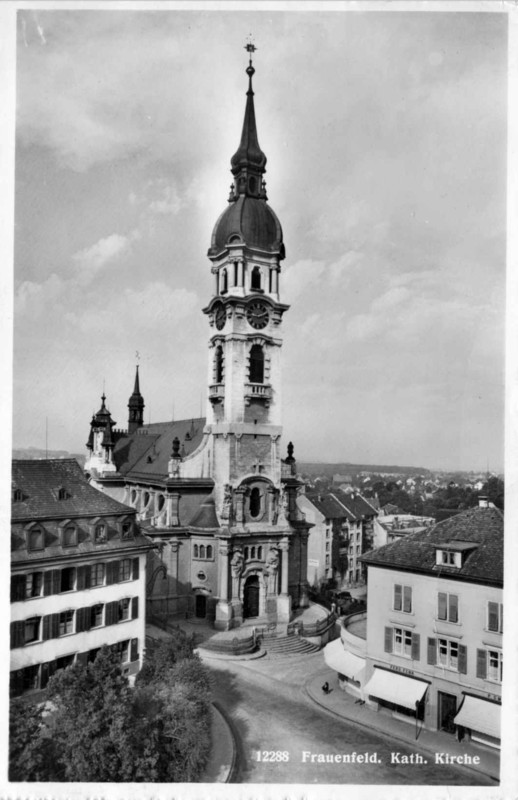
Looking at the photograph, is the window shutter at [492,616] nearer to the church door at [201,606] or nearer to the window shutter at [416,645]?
the window shutter at [416,645]

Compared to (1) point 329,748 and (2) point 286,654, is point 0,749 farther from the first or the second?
(2) point 286,654

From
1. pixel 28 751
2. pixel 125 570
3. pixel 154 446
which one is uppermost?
pixel 154 446

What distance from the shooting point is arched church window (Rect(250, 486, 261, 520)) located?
2947 centimetres

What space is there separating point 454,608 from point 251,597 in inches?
572

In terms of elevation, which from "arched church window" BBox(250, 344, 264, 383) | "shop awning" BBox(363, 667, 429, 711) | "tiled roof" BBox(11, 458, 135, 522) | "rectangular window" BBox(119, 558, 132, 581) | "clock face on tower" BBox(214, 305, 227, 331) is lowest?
"shop awning" BBox(363, 667, 429, 711)

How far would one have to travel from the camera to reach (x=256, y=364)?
2950cm

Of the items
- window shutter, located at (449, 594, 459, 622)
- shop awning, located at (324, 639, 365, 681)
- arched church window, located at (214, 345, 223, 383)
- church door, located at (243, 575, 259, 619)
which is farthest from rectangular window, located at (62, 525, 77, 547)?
arched church window, located at (214, 345, 223, 383)

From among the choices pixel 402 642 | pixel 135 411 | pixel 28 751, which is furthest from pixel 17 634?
pixel 135 411

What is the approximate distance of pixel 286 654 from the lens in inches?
1002

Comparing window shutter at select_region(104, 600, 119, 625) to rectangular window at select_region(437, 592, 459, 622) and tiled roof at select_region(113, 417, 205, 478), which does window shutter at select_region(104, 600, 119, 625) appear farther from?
tiled roof at select_region(113, 417, 205, 478)

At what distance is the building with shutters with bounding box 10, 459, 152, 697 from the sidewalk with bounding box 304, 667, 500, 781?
687 cm

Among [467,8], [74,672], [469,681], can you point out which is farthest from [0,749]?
[467,8]

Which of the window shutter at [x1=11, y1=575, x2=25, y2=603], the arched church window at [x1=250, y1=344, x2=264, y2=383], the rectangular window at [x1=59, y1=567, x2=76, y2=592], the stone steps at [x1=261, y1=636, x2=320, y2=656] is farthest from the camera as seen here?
the arched church window at [x1=250, y1=344, x2=264, y2=383]

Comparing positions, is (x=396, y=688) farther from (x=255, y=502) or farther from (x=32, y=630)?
(x=255, y=502)
